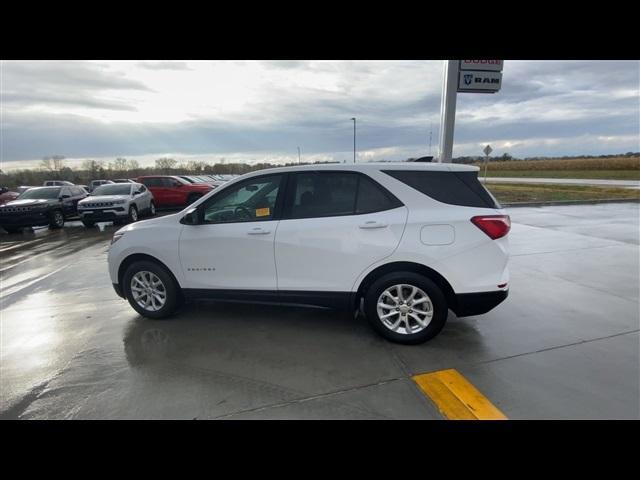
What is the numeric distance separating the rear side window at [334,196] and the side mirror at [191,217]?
108 centimetres

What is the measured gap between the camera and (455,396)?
263 cm

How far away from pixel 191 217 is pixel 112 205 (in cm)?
1025

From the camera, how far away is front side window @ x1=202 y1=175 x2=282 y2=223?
146 inches

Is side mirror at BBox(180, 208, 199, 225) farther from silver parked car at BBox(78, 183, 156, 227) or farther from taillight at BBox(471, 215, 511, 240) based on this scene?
silver parked car at BBox(78, 183, 156, 227)

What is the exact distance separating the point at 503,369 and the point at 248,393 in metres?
2.24

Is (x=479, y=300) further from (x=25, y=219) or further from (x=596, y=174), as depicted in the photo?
(x=596, y=174)

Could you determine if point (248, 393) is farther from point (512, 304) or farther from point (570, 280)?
point (570, 280)

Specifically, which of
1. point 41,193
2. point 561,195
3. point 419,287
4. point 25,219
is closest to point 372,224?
point 419,287

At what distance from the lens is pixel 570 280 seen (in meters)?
5.16

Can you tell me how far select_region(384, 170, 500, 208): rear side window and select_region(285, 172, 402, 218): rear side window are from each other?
11.5 inches

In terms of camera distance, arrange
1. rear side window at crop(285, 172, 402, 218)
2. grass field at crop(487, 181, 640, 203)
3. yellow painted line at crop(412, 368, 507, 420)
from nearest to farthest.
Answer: yellow painted line at crop(412, 368, 507, 420) → rear side window at crop(285, 172, 402, 218) → grass field at crop(487, 181, 640, 203)

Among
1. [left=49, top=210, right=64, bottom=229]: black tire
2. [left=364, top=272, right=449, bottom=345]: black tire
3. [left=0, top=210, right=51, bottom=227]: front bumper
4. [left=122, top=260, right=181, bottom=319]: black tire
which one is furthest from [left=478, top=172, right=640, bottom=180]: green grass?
[left=122, top=260, right=181, bottom=319]: black tire

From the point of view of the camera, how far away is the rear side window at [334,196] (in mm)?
3400

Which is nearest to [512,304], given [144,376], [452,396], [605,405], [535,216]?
[605,405]
